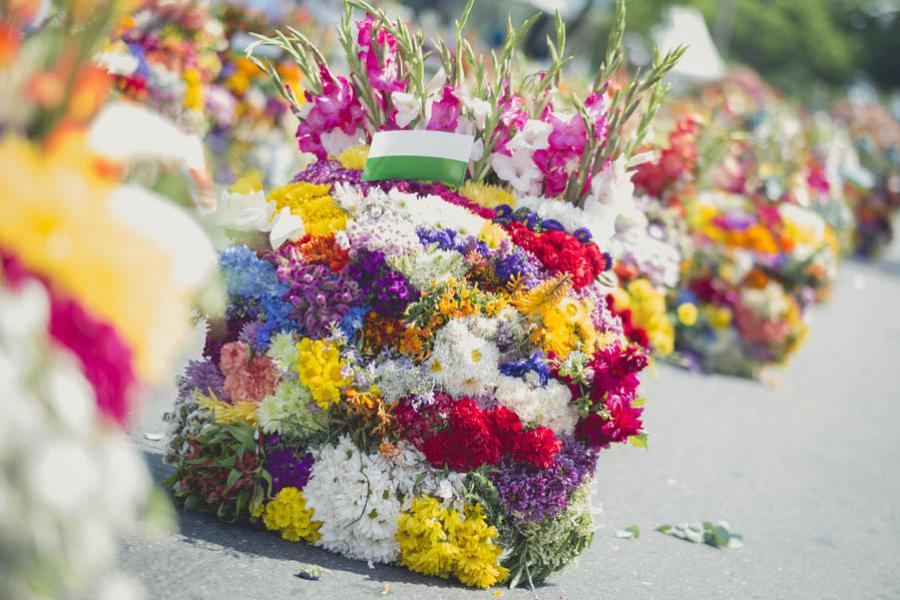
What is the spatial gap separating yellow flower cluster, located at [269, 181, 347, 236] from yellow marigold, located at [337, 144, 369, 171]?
17 cm

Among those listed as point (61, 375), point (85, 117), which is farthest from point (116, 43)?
point (61, 375)

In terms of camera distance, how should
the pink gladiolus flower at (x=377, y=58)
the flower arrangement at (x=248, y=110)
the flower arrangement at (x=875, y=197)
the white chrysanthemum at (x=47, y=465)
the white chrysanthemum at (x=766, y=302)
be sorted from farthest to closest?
the flower arrangement at (x=875, y=197) < the flower arrangement at (x=248, y=110) < the white chrysanthemum at (x=766, y=302) < the pink gladiolus flower at (x=377, y=58) < the white chrysanthemum at (x=47, y=465)

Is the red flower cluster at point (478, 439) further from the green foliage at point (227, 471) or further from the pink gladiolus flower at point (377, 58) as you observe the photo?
the pink gladiolus flower at point (377, 58)

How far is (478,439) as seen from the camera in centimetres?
353

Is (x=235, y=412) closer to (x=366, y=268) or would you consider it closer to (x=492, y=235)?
(x=366, y=268)

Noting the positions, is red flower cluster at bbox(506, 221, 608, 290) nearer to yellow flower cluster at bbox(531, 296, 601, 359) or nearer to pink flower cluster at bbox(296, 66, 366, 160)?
yellow flower cluster at bbox(531, 296, 601, 359)

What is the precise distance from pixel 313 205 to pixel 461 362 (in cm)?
85

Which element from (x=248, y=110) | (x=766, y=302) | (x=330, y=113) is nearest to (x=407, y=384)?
(x=330, y=113)

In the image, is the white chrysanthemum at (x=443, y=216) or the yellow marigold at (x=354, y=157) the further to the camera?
the yellow marigold at (x=354, y=157)

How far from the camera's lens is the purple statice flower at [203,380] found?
3.83 meters

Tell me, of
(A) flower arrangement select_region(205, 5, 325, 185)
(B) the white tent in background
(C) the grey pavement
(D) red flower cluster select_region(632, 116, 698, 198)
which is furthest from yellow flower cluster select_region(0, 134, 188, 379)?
(B) the white tent in background

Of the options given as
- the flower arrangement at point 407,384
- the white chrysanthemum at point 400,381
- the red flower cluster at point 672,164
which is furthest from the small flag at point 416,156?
the red flower cluster at point 672,164

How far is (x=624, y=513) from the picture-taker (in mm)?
4891

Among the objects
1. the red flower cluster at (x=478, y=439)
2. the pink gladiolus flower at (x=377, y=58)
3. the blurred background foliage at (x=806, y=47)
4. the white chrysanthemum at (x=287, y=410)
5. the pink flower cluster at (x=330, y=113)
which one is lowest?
the white chrysanthemum at (x=287, y=410)
